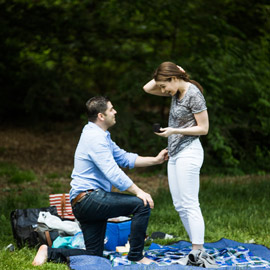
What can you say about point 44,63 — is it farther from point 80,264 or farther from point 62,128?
point 80,264

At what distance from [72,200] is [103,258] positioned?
23.1 inches

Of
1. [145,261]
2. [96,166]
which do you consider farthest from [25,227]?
[145,261]

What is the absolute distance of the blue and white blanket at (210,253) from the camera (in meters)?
4.30

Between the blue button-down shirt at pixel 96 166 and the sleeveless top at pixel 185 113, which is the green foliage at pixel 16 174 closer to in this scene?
the blue button-down shirt at pixel 96 166

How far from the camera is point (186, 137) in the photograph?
4621 mm

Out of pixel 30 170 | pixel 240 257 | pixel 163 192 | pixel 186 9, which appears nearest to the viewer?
pixel 240 257

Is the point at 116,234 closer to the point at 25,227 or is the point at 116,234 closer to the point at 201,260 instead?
the point at 25,227

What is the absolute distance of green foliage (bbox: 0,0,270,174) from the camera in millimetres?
9625

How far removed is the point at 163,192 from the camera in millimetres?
8062

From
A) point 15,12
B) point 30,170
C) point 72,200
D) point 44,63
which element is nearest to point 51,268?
point 72,200

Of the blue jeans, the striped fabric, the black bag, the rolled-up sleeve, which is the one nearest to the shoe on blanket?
the blue jeans

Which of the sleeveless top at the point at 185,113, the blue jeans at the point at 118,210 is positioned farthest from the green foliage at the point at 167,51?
the blue jeans at the point at 118,210

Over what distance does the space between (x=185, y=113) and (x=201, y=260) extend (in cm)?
131

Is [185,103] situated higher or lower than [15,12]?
lower
